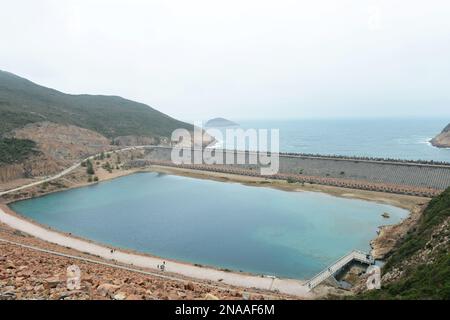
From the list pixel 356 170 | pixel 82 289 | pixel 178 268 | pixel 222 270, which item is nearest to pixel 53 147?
pixel 356 170

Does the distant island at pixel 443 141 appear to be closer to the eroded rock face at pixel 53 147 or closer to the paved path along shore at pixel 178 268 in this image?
the eroded rock face at pixel 53 147

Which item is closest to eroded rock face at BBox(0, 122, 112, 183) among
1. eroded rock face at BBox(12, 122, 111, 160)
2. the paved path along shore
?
eroded rock face at BBox(12, 122, 111, 160)

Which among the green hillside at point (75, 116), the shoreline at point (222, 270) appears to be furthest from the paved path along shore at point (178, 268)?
the green hillside at point (75, 116)

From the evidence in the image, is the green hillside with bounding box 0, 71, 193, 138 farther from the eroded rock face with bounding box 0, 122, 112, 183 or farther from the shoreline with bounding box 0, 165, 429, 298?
the shoreline with bounding box 0, 165, 429, 298

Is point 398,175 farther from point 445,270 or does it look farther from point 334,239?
point 445,270

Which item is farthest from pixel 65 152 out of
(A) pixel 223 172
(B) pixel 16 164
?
(A) pixel 223 172
